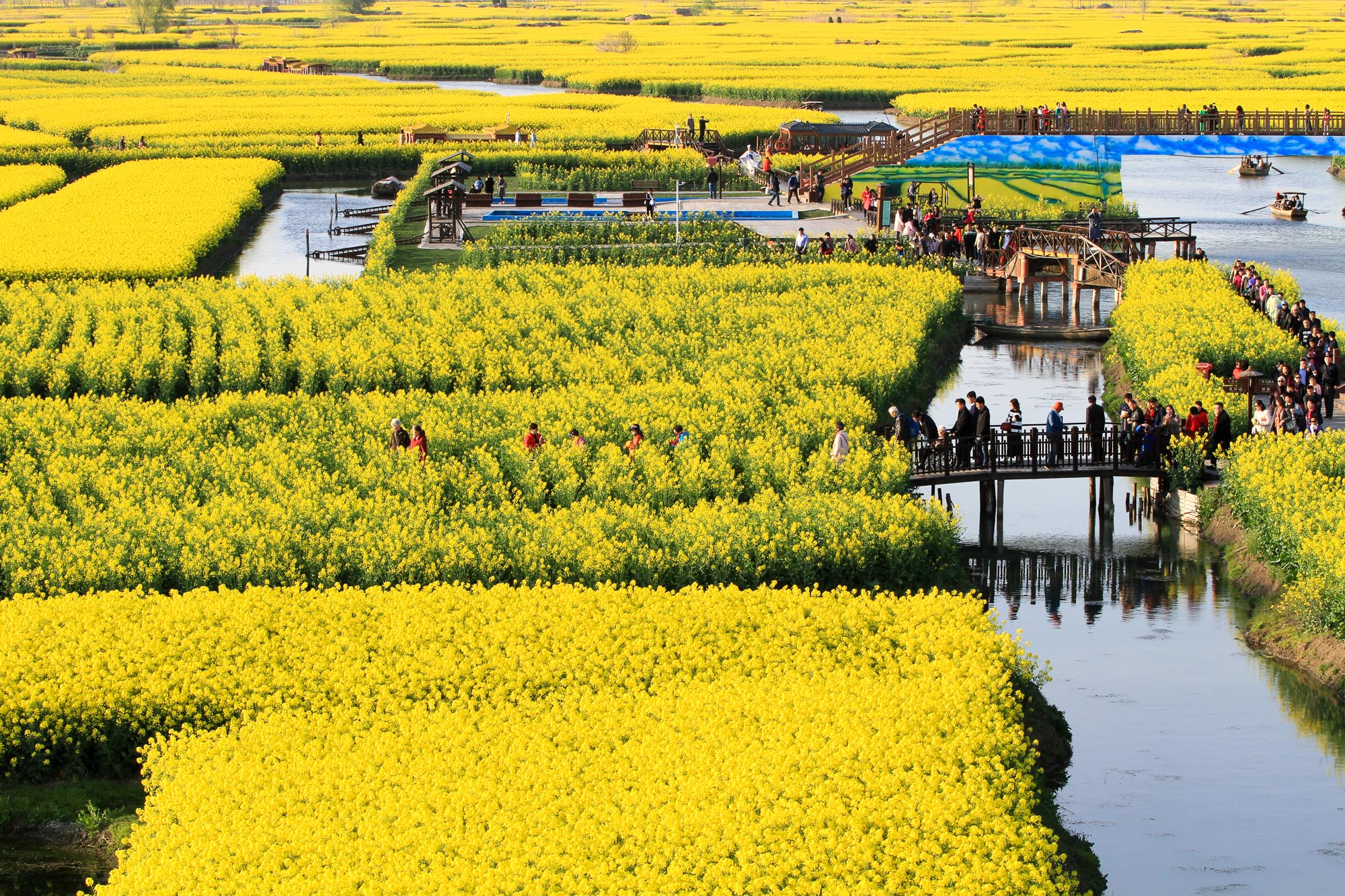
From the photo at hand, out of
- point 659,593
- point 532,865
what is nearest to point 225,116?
point 659,593

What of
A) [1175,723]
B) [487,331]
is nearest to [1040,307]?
[487,331]

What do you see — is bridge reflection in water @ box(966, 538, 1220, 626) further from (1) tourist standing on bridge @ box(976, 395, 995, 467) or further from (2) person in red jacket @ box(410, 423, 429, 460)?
(2) person in red jacket @ box(410, 423, 429, 460)

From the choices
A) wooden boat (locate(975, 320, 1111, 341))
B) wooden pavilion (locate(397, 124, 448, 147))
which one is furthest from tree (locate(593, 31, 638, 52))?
wooden boat (locate(975, 320, 1111, 341))

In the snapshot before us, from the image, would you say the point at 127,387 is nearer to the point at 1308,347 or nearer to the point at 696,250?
the point at 696,250

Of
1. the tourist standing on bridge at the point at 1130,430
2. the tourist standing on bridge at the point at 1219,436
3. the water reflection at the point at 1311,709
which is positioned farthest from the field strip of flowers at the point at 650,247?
the water reflection at the point at 1311,709

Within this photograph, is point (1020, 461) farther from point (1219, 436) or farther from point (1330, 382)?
point (1330, 382)
